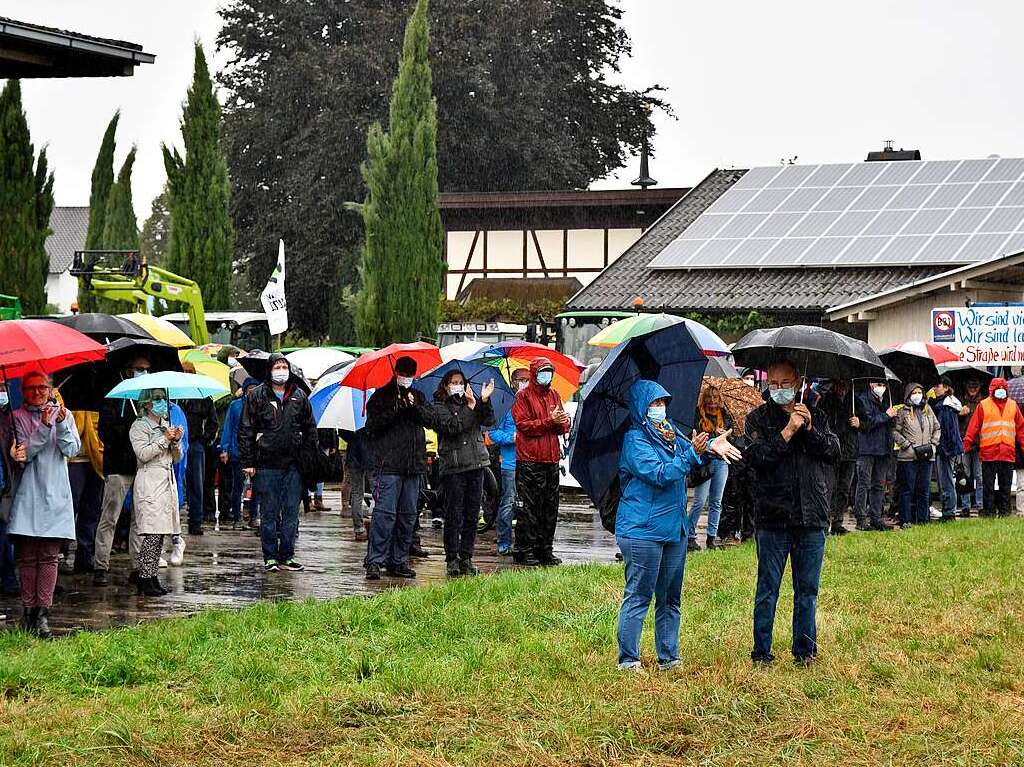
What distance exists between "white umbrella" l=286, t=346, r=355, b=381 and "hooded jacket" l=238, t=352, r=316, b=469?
897 centimetres

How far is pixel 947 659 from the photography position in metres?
10.5

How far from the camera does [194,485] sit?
60.2 ft

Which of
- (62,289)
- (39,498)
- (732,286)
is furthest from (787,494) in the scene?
(62,289)

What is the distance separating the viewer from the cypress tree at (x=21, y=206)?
26516 mm

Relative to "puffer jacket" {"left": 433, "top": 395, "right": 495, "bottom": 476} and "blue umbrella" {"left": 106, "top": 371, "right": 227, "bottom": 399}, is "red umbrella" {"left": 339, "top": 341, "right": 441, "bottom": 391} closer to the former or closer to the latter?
"puffer jacket" {"left": 433, "top": 395, "right": 495, "bottom": 476}

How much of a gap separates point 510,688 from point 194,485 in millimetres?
9828

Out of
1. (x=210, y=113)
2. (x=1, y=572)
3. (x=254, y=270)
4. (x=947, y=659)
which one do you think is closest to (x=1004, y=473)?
(x=947, y=659)

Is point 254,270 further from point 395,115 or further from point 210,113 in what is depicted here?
point 395,115

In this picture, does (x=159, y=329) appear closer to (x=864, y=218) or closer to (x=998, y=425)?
(x=998, y=425)

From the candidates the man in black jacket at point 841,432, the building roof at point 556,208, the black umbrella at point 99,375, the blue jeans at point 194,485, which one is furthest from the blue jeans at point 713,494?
the building roof at point 556,208

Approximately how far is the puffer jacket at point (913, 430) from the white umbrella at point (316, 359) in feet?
26.7

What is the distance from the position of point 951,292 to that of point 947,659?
62.7ft

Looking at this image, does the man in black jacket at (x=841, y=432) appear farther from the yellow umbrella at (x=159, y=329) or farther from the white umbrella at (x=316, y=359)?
the white umbrella at (x=316, y=359)

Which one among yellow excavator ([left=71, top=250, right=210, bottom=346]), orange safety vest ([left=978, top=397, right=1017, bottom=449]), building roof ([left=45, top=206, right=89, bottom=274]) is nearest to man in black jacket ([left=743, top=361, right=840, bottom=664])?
orange safety vest ([left=978, top=397, right=1017, bottom=449])
